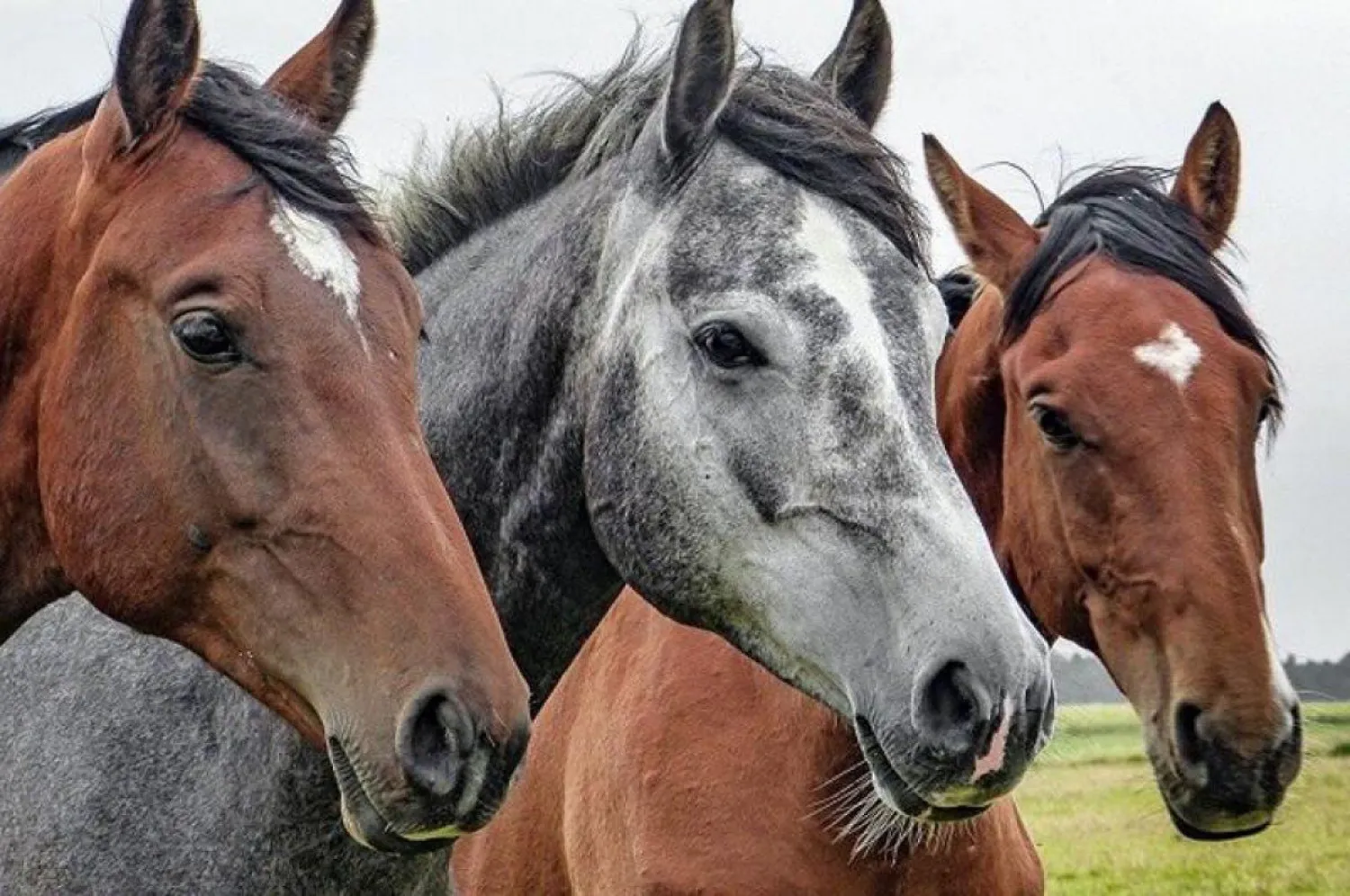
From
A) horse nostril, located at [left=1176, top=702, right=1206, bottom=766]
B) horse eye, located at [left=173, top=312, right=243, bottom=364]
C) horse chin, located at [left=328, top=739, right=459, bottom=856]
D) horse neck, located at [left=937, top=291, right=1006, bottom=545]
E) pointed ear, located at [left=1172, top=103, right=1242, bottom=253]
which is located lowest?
horse nostril, located at [left=1176, top=702, right=1206, bottom=766]

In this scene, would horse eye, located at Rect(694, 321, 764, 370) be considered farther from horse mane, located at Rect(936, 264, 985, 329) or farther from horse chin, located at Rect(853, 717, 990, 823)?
horse mane, located at Rect(936, 264, 985, 329)

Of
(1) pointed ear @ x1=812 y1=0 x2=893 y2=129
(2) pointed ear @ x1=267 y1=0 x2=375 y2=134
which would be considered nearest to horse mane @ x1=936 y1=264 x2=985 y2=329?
(1) pointed ear @ x1=812 y1=0 x2=893 y2=129

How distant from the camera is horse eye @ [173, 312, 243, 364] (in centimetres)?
405

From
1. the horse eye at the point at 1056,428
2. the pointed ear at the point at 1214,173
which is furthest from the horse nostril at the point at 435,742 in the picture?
the pointed ear at the point at 1214,173

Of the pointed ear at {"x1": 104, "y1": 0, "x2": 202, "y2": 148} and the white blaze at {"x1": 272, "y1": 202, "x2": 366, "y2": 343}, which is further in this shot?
the pointed ear at {"x1": 104, "y1": 0, "x2": 202, "y2": 148}

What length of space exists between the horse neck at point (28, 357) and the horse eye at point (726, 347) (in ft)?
4.91

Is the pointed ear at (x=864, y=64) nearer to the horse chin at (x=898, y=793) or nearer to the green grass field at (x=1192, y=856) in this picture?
the horse chin at (x=898, y=793)

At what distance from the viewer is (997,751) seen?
426 centimetres

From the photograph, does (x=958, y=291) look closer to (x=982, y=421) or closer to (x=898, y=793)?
(x=982, y=421)

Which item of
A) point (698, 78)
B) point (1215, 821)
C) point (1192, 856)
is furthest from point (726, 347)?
point (1192, 856)

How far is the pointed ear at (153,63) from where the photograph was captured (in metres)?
4.27

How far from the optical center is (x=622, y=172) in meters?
5.41

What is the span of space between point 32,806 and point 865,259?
250 centimetres

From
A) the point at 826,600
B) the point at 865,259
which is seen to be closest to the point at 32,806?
the point at 826,600
